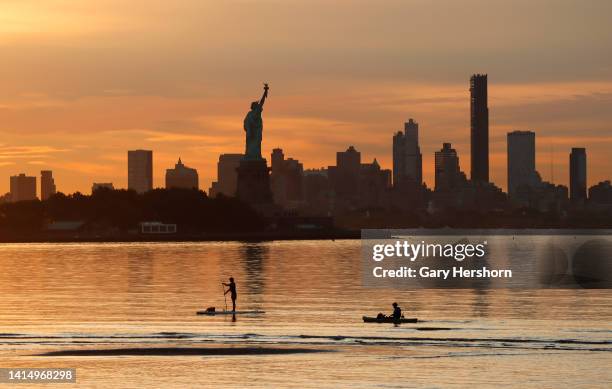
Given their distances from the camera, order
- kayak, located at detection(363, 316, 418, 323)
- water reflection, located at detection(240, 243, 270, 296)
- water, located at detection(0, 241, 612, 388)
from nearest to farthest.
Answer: water, located at detection(0, 241, 612, 388) < kayak, located at detection(363, 316, 418, 323) < water reflection, located at detection(240, 243, 270, 296)

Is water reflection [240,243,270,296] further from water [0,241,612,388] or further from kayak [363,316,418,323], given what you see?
kayak [363,316,418,323]

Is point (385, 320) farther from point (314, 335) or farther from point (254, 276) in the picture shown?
point (254, 276)

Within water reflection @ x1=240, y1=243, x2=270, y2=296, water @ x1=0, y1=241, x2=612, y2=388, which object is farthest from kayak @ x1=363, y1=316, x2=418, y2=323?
water reflection @ x1=240, y1=243, x2=270, y2=296

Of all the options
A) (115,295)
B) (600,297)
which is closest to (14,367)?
(115,295)

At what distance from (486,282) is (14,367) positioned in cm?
9029

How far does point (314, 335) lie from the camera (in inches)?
3088

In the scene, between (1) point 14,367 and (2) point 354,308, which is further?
(2) point 354,308

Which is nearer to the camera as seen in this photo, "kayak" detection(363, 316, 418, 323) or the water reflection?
"kayak" detection(363, 316, 418, 323)

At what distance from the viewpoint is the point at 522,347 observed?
241 feet

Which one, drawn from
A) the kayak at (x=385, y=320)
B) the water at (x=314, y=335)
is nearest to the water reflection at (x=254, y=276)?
the water at (x=314, y=335)

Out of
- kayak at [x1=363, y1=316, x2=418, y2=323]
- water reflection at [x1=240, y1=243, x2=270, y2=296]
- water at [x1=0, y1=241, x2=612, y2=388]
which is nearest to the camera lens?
water at [x1=0, y1=241, x2=612, y2=388]

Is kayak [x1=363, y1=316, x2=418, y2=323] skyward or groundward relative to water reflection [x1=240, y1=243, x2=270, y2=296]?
skyward

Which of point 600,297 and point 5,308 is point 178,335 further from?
point 600,297

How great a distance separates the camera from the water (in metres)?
63.1
